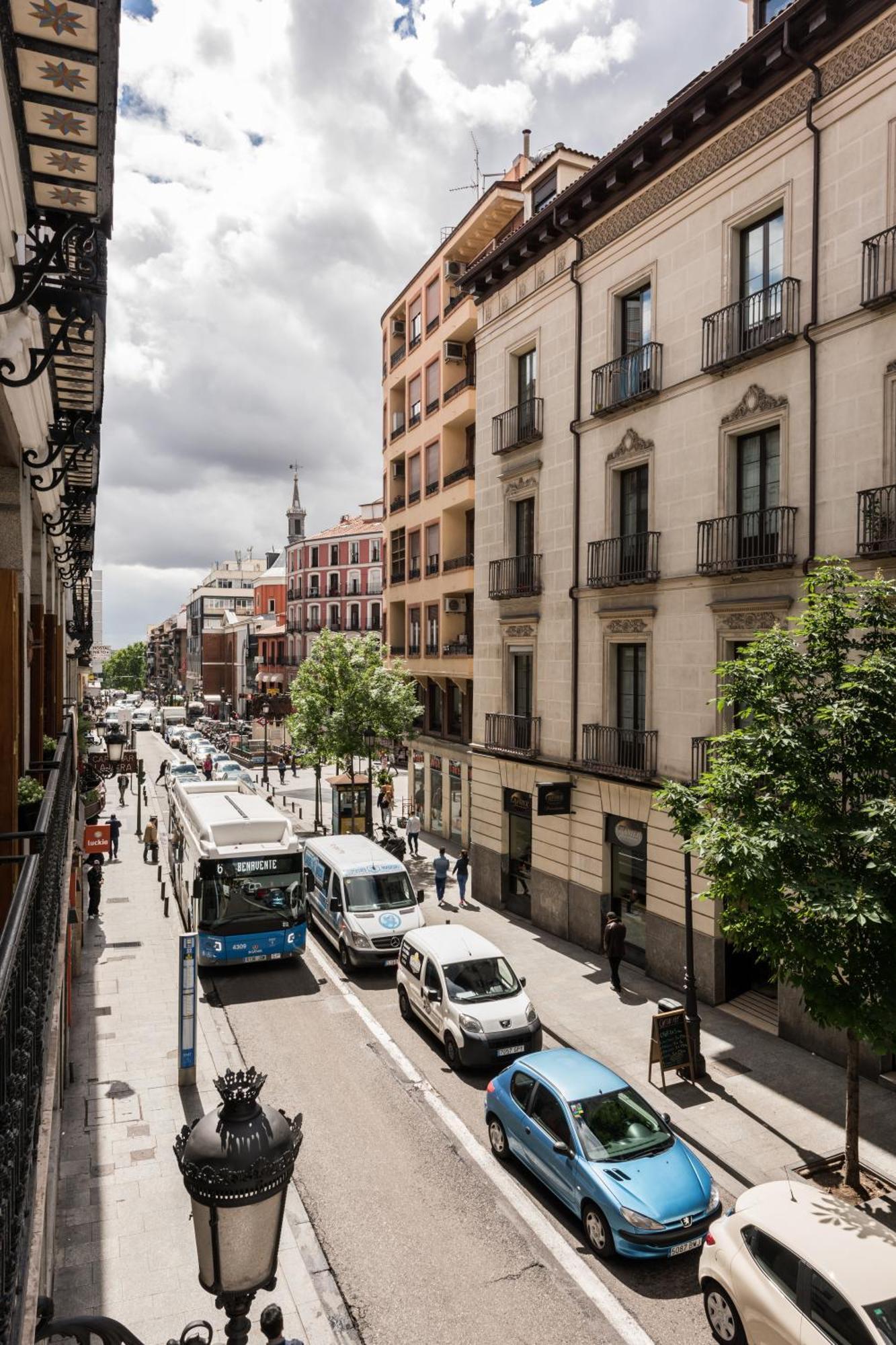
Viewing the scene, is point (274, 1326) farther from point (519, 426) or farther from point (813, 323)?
point (519, 426)

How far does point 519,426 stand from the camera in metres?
22.7

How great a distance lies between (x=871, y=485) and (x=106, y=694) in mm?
177744

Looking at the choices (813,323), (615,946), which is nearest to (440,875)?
(615,946)

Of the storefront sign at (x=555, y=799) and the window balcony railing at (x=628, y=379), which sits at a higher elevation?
the window balcony railing at (x=628, y=379)

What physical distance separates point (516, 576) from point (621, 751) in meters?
6.18

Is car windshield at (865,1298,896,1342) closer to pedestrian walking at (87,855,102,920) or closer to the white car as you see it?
the white car

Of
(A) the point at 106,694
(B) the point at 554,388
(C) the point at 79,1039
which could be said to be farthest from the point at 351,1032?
(A) the point at 106,694

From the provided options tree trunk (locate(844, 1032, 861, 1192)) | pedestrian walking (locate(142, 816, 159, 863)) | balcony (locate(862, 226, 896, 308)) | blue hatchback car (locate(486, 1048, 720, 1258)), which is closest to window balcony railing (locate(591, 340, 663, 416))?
balcony (locate(862, 226, 896, 308))

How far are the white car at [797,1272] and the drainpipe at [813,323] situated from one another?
376 inches

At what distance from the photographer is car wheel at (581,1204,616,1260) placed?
9094 millimetres

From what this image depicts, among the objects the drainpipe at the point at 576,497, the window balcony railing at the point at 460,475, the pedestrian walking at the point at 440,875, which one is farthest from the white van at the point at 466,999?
the window balcony railing at the point at 460,475

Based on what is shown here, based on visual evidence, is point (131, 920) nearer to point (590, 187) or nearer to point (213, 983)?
point (213, 983)

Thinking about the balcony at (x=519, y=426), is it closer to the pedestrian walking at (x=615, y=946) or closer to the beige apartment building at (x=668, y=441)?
the beige apartment building at (x=668, y=441)

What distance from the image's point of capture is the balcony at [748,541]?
14398 mm
